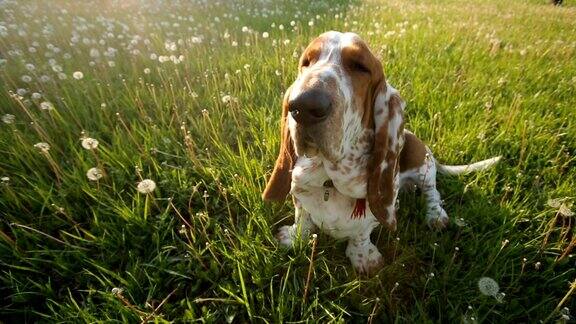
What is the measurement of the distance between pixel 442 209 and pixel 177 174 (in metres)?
2.30

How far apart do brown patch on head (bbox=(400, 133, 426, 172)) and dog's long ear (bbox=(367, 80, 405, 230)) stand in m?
0.72

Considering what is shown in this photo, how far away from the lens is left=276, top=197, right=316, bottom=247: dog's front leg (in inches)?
101

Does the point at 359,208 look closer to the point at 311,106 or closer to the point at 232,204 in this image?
the point at 311,106

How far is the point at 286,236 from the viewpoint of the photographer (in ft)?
8.97

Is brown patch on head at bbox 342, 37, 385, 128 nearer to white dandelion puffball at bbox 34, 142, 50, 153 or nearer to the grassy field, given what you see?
the grassy field

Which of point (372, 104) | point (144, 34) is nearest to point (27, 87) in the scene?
point (144, 34)

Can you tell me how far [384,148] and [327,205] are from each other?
0.55 metres

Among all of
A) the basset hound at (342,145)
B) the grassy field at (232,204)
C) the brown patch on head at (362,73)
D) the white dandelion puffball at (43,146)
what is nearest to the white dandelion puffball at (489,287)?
the grassy field at (232,204)

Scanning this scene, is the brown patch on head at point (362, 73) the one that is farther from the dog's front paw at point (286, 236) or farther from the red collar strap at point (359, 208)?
the dog's front paw at point (286, 236)

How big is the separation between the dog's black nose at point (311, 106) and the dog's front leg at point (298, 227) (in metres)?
0.99

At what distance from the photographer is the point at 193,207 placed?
296cm

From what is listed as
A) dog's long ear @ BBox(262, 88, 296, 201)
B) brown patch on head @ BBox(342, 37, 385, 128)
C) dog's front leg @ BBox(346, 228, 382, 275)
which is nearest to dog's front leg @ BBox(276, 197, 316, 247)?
dog's long ear @ BBox(262, 88, 296, 201)

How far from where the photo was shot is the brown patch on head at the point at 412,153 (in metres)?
2.93

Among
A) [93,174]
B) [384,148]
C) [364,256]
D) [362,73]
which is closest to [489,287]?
[364,256]
